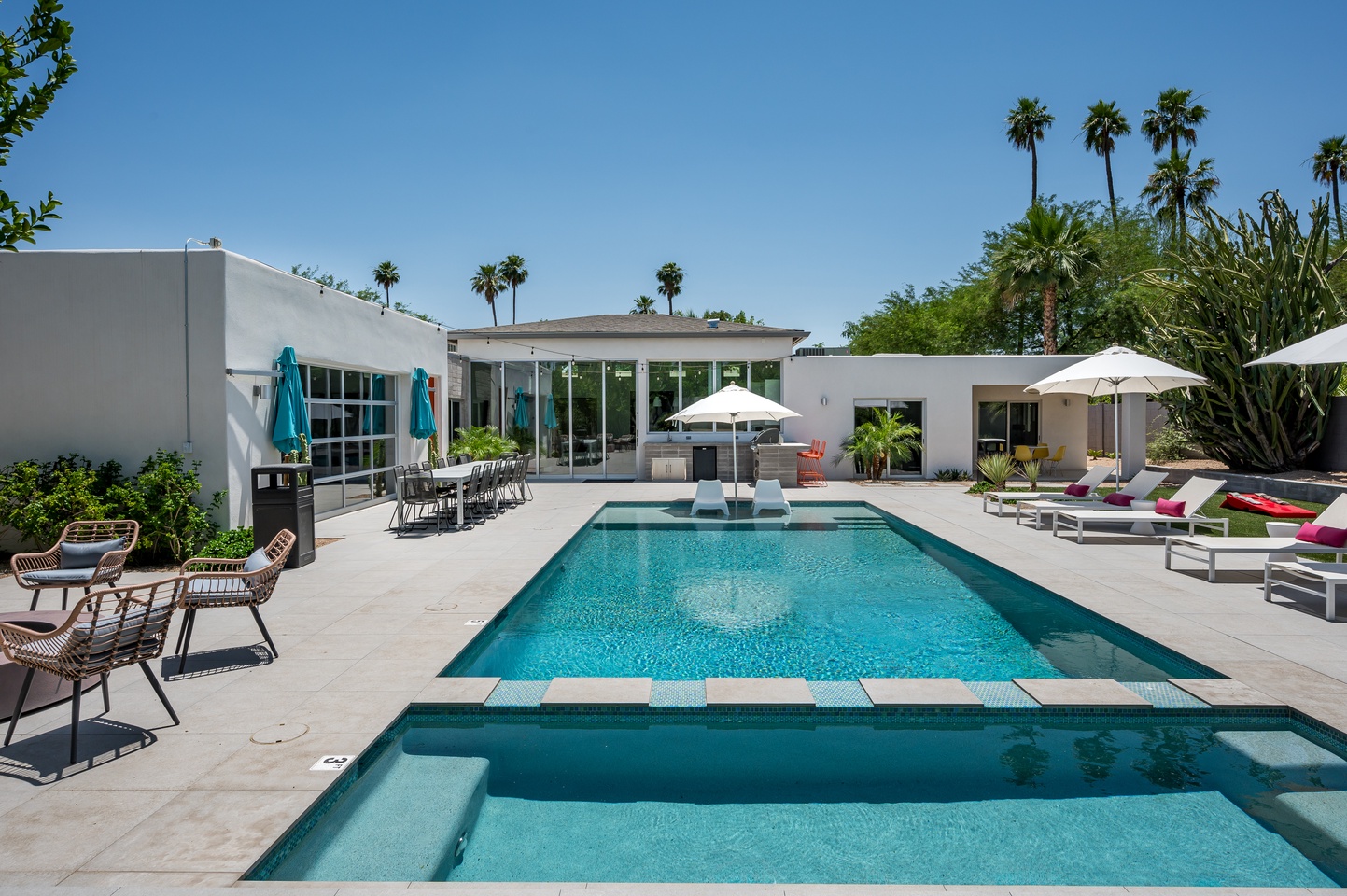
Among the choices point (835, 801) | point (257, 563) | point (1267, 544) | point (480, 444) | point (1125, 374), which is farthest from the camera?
point (480, 444)

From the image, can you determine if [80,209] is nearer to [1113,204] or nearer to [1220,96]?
[1113,204]

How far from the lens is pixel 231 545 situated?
8758 mm

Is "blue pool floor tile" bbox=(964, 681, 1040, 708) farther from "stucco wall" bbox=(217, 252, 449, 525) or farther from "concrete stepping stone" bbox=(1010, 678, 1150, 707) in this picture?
"stucco wall" bbox=(217, 252, 449, 525)

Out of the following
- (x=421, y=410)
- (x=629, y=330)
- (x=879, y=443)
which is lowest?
(x=879, y=443)

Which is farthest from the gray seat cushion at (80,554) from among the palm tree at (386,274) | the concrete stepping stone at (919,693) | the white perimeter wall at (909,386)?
the palm tree at (386,274)

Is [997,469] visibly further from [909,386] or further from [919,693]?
[919,693]

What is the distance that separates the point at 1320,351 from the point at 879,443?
1204 cm

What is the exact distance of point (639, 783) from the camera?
402 centimetres

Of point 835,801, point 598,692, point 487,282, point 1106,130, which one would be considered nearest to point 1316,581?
point 835,801

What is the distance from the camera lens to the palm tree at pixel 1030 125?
113 feet

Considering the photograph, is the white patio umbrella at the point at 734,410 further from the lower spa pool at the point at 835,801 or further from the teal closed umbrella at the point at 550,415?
the lower spa pool at the point at 835,801

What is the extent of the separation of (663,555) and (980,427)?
16.1 m

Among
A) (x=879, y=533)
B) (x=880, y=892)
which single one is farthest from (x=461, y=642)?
(x=879, y=533)

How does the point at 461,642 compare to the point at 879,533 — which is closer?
the point at 461,642
